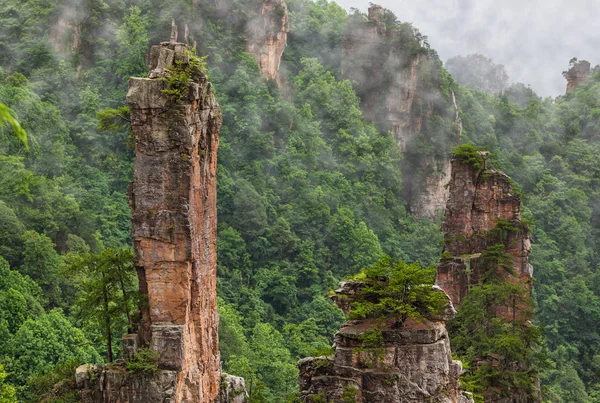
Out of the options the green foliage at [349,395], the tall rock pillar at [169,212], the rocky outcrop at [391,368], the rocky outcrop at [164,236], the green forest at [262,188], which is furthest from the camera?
the green forest at [262,188]

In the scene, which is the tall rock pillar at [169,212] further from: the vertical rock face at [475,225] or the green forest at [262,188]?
the vertical rock face at [475,225]

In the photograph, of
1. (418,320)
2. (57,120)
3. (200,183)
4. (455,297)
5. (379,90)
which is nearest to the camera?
(418,320)

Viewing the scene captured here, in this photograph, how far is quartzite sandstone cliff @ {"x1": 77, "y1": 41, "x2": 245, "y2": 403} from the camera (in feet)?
78.9

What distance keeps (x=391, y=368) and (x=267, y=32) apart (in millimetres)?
55320

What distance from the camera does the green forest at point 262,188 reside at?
43.7 metres

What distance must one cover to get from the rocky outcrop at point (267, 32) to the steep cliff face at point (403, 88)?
11.3 metres

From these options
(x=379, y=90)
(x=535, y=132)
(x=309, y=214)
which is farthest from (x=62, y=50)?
(x=535, y=132)

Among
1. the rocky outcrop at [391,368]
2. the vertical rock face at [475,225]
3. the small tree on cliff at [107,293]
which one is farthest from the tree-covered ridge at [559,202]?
the small tree on cliff at [107,293]

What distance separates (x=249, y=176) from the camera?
64.5 meters

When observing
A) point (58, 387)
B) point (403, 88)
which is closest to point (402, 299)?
point (58, 387)

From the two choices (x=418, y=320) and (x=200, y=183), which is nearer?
(x=418, y=320)

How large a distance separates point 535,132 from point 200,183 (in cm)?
6806

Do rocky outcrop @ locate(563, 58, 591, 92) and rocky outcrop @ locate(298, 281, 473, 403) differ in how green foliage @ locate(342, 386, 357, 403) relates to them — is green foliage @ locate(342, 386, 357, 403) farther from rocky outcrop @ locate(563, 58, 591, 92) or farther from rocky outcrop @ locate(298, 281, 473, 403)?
rocky outcrop @ locate(563, 58, 591, 92)

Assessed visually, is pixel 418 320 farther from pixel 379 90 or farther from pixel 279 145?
pixel 379 90
